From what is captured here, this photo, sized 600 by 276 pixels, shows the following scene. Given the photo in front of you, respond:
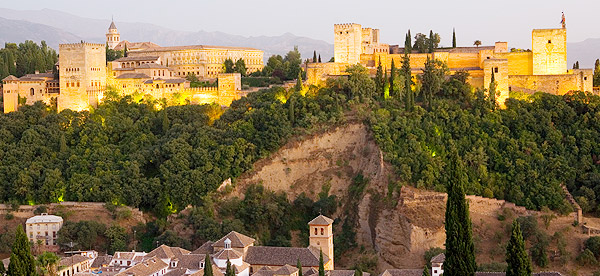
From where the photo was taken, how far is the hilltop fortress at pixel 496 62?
55250 mm

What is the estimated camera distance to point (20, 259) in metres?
28.4

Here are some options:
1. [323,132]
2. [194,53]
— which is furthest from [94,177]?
[194,53]

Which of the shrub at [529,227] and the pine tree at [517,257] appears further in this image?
the shrub at [529,227]

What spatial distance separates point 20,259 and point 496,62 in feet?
113

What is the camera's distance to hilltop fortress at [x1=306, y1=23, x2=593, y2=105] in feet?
181

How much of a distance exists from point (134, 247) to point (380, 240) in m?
12.8

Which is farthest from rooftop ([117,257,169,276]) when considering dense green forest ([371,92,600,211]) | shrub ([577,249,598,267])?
shrub ([577,249,598,267])

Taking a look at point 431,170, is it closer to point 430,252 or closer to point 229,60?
point 430,252

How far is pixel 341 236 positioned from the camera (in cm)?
4844

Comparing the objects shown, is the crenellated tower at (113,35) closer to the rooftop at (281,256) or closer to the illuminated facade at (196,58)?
the illuminated facade at (196,58)

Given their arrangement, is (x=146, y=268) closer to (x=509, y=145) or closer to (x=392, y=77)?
(x=392, y=77)

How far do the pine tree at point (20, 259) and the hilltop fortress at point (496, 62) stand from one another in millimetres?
30862

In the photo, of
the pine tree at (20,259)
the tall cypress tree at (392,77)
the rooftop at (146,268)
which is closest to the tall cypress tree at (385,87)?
the tall cypress tree at (392,77)

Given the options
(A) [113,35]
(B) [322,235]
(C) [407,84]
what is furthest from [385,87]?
(A) [113,35]
